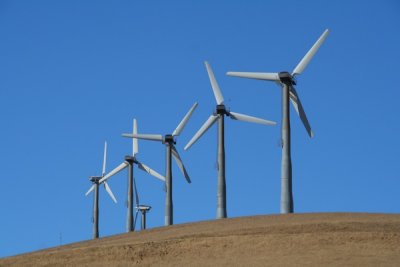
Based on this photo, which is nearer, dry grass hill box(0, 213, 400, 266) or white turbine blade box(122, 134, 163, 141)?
Result: dry grass hill box(0, 213, 400, 266)

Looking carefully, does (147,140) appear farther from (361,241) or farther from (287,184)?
(361,241)

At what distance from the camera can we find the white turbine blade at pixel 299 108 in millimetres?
82131

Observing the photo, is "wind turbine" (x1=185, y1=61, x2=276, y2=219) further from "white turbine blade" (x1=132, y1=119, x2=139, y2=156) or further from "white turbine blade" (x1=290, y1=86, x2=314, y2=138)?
"white turbine blade" (x1=132, y1=119, x2=139, y2=156)

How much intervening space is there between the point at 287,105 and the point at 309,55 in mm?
5733

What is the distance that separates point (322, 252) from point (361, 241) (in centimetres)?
332

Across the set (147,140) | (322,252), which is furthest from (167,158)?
(322,252)

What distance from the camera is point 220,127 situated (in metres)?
94.6

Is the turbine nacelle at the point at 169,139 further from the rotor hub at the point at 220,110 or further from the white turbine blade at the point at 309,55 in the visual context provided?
the white turbine blade at the point at 309,55

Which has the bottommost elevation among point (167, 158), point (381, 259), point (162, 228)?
point (381, 259)

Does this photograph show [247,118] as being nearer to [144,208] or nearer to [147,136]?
[147,136]

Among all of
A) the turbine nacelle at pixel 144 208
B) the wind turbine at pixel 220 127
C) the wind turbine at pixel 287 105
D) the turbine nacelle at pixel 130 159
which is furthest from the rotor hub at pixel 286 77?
the turbine nacelle at pixel 144 208

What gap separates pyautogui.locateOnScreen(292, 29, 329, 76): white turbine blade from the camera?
278ft

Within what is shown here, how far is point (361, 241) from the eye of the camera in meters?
54.2

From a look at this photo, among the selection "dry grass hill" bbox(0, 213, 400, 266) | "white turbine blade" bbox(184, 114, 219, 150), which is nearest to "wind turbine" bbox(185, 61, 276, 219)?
"white turbine blade" bbox(184, 114, 219, 150)
